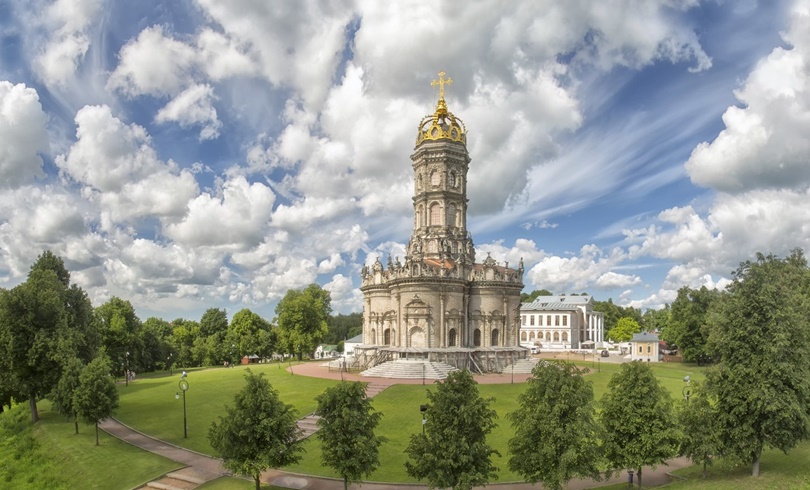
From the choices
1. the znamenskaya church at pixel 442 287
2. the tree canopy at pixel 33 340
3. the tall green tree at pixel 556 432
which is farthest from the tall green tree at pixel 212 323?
the tall green tree at pixel 556 432

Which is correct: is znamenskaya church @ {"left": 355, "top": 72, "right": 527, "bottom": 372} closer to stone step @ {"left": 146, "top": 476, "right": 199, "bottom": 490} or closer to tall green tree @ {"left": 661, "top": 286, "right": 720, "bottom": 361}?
tall green tree @ {"left": 661, "top": 286, "right": 720, "bottom": 361}

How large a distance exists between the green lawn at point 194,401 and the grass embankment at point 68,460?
2.53 m

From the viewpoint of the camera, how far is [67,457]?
28.5 m

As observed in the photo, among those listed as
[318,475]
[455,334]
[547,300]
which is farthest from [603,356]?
[318,475]

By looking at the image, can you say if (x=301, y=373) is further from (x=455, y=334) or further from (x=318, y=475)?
(x=318, y=475)

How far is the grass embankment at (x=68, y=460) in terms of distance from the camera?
2534cm

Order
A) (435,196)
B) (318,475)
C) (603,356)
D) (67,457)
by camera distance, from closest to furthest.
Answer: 1. (318,475)
2. (67,457)
3. (435,196)
4. (603,356)

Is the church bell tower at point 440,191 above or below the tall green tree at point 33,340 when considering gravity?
above

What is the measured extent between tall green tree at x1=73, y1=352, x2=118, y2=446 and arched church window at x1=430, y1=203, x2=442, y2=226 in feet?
127

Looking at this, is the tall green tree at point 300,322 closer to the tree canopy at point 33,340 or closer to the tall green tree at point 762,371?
the tree canopy at point 33,340

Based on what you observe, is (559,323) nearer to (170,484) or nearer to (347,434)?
(347,434)

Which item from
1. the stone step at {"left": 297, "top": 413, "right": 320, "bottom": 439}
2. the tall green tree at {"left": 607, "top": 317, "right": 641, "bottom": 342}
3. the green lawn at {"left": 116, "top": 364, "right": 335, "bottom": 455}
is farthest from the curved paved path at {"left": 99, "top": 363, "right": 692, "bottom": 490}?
the tall green tree at {"left": 607, "top": 317, "right": 641, "bottom": 342}

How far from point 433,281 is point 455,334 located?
6.28 m

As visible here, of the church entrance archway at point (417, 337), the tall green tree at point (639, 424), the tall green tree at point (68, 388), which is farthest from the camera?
the church entrance archway at point (417, 337)
